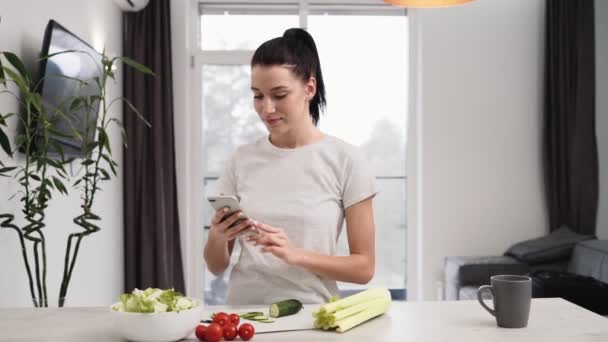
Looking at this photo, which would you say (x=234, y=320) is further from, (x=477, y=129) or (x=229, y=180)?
(x=477, y=129)

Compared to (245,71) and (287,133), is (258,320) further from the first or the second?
(245,71)

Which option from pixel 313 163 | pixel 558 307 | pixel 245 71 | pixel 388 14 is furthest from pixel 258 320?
pixel 388 14

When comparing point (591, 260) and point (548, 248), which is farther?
point (548, 248)

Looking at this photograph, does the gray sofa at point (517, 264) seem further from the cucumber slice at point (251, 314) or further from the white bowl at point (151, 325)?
the white bowl at point (151, 325)

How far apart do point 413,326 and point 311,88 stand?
29.2 inches

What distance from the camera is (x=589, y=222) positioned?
16.1 feet

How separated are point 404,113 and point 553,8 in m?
1.33

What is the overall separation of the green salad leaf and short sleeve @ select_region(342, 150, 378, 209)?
1.85 ft

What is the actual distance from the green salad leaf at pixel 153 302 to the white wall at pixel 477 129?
12.4ft

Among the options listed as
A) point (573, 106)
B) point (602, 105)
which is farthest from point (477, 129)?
point (602, 105)

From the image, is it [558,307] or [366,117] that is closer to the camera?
[558,307]

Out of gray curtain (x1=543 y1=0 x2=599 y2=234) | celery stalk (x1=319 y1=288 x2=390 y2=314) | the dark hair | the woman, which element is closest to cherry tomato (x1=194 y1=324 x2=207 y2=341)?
celery stalk (x1=319 y1=288 x2=390 y2=314)

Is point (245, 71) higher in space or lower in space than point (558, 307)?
higher

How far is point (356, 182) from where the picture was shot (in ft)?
5.81
